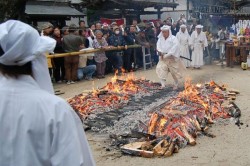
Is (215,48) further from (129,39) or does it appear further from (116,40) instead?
(116,40)

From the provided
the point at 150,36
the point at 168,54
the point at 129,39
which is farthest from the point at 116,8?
the point at 168,54

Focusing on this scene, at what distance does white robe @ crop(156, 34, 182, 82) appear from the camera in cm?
1036

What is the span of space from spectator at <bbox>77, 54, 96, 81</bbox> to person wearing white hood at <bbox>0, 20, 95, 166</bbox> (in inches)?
408

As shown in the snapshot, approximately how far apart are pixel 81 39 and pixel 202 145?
6.98 metres

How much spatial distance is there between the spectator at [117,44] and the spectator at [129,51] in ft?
0.81

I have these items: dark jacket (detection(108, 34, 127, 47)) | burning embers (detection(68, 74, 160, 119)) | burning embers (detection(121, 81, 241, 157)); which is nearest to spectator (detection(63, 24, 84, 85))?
dark jacket (detection(108, 34, 127, 47))

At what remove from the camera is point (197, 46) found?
50.2 feet

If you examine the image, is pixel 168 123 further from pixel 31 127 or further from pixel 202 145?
pixel 31 127

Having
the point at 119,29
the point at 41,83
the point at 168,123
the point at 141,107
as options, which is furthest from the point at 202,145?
the point at 119,29

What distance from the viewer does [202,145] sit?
19.3 ft

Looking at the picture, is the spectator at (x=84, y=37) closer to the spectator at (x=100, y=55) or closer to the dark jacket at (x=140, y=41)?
the spectator at (x=100, y=55)

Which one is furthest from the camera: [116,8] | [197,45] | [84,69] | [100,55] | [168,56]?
[116,8]

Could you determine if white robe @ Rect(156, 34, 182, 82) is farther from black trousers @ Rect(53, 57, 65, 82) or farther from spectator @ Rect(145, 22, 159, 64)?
spectator @ Rect(145, 22, 159, 64)

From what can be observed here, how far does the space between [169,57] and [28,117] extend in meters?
8.99
